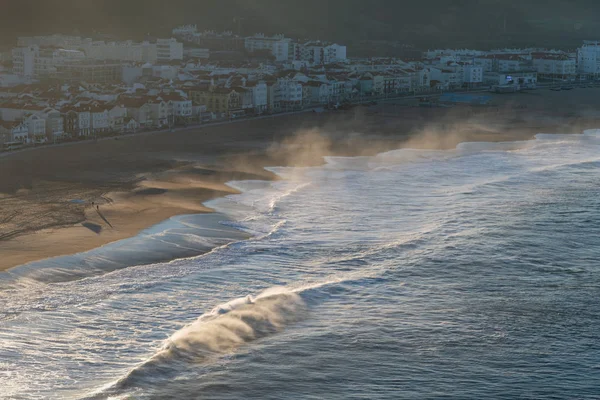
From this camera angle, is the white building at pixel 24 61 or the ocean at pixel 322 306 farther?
the white building at pixel 24 61

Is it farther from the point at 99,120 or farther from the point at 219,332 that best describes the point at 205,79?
the point at 219,332

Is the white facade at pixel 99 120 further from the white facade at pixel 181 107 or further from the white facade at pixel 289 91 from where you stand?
the white facade at pixel 289 91

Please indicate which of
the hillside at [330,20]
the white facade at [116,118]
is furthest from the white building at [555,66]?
the white facade at [116,118]

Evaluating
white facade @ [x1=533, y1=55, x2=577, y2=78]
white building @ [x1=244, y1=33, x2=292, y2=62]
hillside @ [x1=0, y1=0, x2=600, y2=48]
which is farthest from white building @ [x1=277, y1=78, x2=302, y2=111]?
hillside @ [x1=0, y1=0, x2=600, y2=48]

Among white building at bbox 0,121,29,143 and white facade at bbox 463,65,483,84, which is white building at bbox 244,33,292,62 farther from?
white building at bbox 0,121,29,143

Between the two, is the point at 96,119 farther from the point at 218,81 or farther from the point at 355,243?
the point at 355,243

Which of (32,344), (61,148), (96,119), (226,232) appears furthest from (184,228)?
(96,119)
